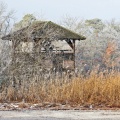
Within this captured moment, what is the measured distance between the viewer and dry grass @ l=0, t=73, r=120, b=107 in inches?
434

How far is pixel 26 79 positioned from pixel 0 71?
3.56 ft

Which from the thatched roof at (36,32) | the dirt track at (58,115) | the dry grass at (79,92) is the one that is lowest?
the dirt track at (58,115)

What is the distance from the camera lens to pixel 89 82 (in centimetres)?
1137

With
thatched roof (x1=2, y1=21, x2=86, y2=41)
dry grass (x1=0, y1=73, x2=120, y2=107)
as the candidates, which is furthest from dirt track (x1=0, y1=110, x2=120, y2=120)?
thatched roof (x1=2, y1=21, x2=86, y2=41)

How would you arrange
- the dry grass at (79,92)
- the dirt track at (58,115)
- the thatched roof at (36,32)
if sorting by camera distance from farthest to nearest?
Result: the thatched roof at (36,32) → the dry grass at (79,92) → the dirt track at (58,115)

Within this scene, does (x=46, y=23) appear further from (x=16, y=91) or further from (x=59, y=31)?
(x=16, y=91)

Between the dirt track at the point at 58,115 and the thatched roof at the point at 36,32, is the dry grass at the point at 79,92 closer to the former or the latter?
the dirt track at the point at 58,115

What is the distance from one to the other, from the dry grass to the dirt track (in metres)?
1.71

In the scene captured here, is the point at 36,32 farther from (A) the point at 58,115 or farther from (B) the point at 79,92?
(A) the point at 58,115

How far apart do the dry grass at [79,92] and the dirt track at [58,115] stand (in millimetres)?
1712

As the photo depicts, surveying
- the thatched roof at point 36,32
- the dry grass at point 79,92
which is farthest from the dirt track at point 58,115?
the thatched roof at point 36,32

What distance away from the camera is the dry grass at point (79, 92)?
11023 mm

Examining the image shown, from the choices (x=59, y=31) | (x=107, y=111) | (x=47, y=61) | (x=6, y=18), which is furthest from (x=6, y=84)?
(x=59, y=31)

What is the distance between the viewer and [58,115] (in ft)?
28.5
